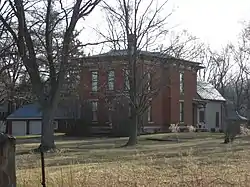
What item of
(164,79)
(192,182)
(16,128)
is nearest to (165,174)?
(192,182)

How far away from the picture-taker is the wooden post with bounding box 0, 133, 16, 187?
22.4 ft

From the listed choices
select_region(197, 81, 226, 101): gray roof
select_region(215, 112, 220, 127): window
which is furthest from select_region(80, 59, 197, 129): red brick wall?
select_region(215, 112, 220, 127): window

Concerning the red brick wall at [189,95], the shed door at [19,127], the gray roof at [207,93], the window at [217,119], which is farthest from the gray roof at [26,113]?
the window at [217,119]

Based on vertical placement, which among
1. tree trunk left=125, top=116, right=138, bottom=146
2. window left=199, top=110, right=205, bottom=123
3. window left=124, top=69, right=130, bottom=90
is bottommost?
tree trunk left=125, top=116, right=138, bottom=146

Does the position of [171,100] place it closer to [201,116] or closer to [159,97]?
[159,97]

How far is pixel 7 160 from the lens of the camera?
6875mm

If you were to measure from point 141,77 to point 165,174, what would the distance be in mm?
22129

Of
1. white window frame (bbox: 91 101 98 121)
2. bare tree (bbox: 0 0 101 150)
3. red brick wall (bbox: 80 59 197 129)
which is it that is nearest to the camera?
bare tree (bbox: 0 0 101 150)

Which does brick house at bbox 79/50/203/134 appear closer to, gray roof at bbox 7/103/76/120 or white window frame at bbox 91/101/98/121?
white window frame at bbox 91/101/98/121

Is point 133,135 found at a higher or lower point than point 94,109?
lower

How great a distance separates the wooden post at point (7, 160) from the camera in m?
6.82

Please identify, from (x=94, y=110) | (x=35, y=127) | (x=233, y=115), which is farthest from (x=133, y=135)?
(x=35, y=127)

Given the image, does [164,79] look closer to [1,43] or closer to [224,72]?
[1,43]

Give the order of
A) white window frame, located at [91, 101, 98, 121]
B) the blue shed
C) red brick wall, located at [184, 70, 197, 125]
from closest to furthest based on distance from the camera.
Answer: white window frame, located at [91, 101, 98, 121]
red brick wall, located at [184, 70, 197, 125]
the blue shed
